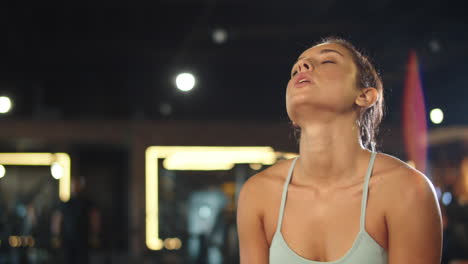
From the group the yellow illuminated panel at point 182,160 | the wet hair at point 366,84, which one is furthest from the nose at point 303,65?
the yellow illuminated panel at point 182,160

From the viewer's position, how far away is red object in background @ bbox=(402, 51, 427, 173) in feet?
26.6

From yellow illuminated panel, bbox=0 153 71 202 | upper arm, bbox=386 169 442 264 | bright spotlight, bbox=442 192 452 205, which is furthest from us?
yellow illuminated panel, bbox=0 153 71 202

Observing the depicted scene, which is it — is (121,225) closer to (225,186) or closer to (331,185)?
(225,186)

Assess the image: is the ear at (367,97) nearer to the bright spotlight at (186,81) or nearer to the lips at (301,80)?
the lips at (301,80)

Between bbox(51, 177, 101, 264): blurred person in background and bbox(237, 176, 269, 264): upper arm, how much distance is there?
5774mm

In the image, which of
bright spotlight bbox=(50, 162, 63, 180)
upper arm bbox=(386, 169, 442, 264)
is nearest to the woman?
upper arm bbox=(386, 169, 442, 264)

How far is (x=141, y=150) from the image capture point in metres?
12.2

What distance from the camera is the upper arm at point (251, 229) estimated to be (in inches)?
54.4

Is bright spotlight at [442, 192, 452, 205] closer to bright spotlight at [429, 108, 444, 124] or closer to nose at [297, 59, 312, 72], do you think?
Result: bright spotlight at [429, 108, 444, 124]

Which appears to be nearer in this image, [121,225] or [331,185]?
[331,185]

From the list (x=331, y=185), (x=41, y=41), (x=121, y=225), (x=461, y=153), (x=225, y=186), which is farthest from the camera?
(x=121, y=225)

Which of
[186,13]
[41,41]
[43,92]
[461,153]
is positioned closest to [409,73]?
[461,153]

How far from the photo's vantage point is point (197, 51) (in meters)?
9.98

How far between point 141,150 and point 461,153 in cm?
591
